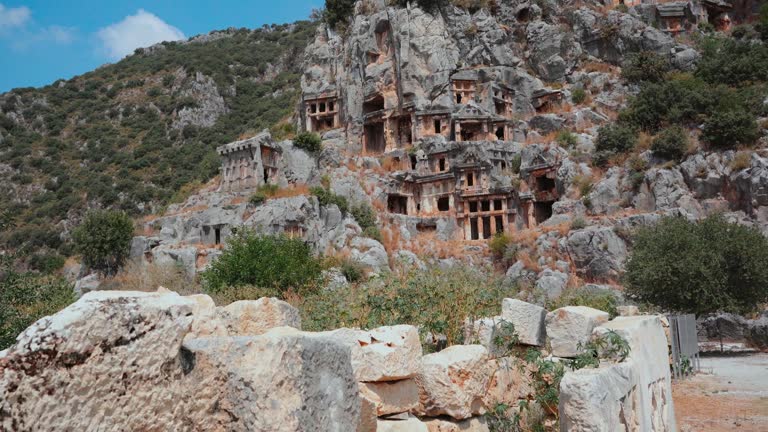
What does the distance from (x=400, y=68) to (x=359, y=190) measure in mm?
11806

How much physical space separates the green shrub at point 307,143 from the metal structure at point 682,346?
99.8 ft

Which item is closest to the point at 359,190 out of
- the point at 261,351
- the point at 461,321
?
the point at 461,321

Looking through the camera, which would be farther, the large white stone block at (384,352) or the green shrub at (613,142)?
the green shrub at (613,142)

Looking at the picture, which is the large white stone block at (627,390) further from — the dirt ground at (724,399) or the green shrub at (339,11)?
the green shrub at (339,11)

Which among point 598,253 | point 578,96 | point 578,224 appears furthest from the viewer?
point 578,96

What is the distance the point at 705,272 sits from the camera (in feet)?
65.7

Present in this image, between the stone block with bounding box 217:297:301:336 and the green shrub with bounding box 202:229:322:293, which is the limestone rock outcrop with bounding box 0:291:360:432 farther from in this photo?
the green shrub with bounding box 202:229:322:293

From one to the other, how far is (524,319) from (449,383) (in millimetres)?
2214

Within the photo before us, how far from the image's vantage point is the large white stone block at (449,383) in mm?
5465

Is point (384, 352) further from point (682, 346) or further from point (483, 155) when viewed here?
point (483, 155)

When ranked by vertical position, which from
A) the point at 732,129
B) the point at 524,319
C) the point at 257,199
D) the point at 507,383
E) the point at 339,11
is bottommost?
the point at 507,383

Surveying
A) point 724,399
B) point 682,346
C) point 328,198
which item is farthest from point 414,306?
point 328,198

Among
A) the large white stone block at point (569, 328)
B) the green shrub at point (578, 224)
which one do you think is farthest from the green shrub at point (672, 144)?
the large white stone block at point (569, 328)

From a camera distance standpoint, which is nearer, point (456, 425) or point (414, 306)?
point (456, 425)
